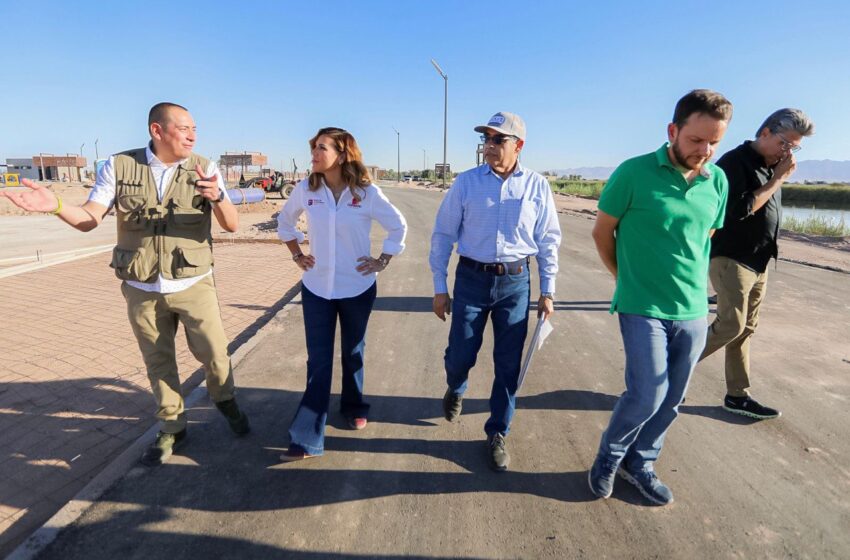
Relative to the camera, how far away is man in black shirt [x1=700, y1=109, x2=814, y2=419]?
124 inches

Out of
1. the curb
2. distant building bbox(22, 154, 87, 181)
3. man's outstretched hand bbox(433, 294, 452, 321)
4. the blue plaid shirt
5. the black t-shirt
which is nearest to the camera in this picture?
the curb

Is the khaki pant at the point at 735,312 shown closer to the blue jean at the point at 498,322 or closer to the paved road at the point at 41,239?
the blue jean at the point at 498,322

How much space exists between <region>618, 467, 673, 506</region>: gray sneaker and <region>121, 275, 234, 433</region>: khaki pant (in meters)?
2.49

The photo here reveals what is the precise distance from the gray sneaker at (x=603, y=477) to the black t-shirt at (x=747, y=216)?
1772mm

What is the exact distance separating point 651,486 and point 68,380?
171 inches

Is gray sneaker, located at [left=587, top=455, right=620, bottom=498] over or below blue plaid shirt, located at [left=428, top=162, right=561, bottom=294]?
below

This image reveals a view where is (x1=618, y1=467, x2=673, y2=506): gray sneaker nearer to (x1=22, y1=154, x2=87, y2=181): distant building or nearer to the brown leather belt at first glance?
the brown leather belt

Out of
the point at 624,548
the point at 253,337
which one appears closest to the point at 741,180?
the point at 624,548

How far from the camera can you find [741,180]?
3.27 m

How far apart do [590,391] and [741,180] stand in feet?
6.26

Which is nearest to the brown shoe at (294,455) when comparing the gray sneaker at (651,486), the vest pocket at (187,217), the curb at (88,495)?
the curb at (88,495)

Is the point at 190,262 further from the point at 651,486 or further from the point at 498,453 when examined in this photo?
the point at 651,486

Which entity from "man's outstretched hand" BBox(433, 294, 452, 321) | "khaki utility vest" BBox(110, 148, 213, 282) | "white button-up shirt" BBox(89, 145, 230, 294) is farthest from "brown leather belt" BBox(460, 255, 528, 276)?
"khaki utility vest" BBox(110, 148, 213, 282)

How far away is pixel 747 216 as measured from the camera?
3289mm
